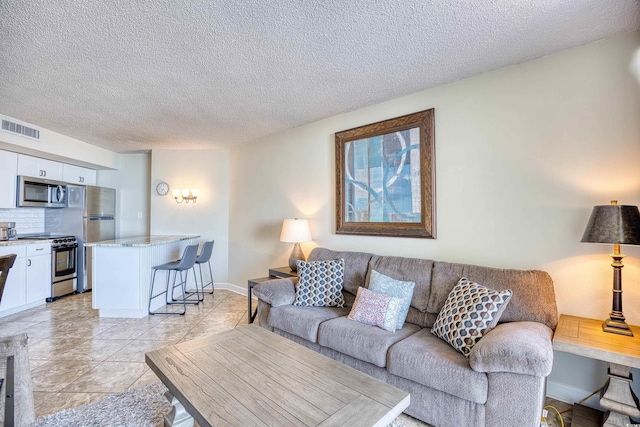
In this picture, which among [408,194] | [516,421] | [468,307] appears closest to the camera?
[516,421]

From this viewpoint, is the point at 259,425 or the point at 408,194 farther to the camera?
the point at 408,194

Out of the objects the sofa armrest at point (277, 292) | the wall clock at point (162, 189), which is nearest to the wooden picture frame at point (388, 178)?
the sofa armrest at point (277, 292)

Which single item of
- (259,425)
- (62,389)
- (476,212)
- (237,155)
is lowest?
(62,389)

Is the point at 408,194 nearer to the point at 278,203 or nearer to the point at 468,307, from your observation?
the point at 468,307

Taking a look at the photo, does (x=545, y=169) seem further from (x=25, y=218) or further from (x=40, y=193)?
(x=25, y=218)

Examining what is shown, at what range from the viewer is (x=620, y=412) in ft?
5.23

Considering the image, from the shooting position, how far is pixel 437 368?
170cm

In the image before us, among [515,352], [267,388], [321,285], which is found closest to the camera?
[267,388]

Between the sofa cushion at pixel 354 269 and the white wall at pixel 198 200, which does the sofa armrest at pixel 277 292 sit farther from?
the white wall at pixel 198 200

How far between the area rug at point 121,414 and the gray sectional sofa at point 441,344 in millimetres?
334

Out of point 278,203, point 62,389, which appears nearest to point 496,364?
point 62,389

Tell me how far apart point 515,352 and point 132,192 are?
20.3 feet

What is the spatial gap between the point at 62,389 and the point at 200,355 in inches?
52.1

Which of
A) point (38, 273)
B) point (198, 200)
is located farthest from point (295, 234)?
point (38, 273)
